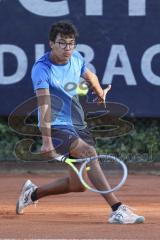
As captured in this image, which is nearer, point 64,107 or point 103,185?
point 103,185

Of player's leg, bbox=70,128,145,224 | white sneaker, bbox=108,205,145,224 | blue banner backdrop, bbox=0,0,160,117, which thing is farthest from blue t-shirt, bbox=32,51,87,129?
blue banner backdrop, bbox=0,0,160,117

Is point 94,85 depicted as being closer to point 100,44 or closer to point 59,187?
point 59,187

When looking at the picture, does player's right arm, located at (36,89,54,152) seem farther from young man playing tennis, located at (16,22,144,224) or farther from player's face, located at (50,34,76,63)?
player's face, located at (50,34,76,63)

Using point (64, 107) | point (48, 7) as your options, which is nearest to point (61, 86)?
point (64, 107)

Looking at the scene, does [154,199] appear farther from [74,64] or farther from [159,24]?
[159,24]

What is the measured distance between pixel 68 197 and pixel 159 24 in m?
3.29

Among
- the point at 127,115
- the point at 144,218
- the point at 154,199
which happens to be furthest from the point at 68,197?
the point at 127,115

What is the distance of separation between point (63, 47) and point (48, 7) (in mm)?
4528

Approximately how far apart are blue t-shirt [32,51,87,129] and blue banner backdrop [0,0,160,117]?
415cm

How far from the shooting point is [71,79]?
6.54 metres

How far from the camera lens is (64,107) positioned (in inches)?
257

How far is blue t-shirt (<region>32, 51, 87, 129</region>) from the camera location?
6.41 m

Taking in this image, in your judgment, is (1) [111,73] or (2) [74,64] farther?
(1) [111,73]

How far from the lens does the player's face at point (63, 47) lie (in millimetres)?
6340
